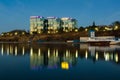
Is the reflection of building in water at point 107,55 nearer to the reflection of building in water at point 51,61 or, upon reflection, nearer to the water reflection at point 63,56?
the water reflection at point 63,56

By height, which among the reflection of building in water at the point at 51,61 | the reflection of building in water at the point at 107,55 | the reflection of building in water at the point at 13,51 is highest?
the reflection of building in water at the point at 51,61

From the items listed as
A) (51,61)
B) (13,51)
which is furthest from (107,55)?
(13,51)

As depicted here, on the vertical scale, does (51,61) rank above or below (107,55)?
above

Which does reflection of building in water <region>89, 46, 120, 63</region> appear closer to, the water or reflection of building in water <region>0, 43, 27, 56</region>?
the water

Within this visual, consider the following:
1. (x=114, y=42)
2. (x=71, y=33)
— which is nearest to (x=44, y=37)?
(x=71, y=33)

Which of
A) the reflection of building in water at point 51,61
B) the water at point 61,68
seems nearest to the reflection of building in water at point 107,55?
the water at point 61,68

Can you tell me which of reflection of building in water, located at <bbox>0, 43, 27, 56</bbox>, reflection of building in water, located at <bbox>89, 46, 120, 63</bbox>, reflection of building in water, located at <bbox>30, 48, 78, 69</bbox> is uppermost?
reflection of building in water, located at <bbox>30, 48, 78, 69</bbox>

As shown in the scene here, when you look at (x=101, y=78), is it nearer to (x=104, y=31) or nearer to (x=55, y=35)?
(x=104, y=31)

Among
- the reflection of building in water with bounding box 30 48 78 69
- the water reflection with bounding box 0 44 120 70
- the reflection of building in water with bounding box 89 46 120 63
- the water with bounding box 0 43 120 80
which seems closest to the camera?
the water with bounding box 0 43 120 80

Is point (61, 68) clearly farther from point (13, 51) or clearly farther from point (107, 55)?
point (13, 51)

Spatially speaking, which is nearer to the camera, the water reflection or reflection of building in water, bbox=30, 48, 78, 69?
reflection of building in water, bbox=30, 48, 78, 69

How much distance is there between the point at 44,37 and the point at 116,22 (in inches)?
2210

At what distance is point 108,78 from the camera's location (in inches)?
779

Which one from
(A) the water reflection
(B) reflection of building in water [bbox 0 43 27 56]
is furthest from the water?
(B) reflection of building in water [bbox 0 43 27 56]
